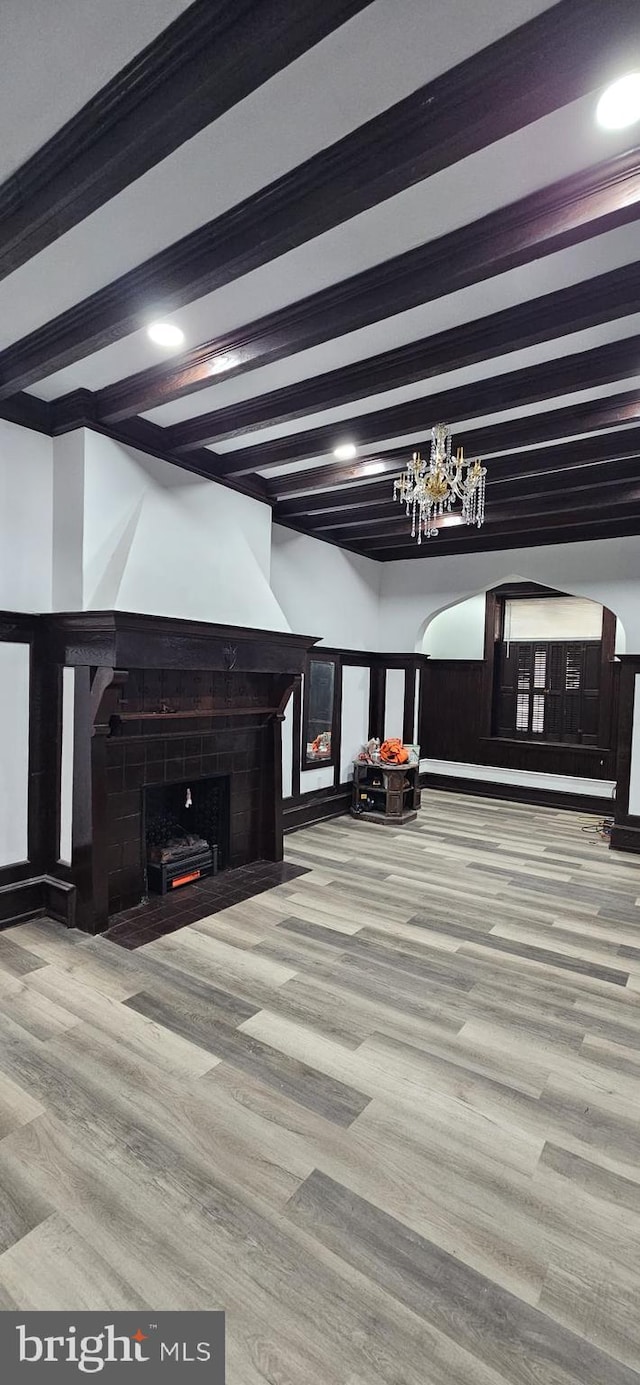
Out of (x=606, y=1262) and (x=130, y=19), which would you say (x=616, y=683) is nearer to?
(x=606, y=1262)

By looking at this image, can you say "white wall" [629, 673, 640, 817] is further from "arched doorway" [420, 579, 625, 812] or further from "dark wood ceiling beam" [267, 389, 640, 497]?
"dark wood ceiling beam" [267, 389, 640, 497]

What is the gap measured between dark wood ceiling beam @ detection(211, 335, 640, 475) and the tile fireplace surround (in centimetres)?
126

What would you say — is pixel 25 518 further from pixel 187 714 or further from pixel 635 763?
pixel 635 763

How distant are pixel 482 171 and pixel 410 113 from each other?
33 centimetres

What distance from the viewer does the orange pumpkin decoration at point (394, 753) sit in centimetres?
666

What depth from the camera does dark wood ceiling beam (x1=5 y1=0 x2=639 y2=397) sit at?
131 centimetres

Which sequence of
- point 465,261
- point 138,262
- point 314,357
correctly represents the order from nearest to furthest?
1. point 465,261
2. point 138,262
3. point 314,357

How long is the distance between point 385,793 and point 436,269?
5.24 m

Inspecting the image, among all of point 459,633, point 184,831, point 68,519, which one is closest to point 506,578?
point 459,633

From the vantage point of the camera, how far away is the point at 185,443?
3.82 metres

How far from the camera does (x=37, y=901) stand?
12.2 ft

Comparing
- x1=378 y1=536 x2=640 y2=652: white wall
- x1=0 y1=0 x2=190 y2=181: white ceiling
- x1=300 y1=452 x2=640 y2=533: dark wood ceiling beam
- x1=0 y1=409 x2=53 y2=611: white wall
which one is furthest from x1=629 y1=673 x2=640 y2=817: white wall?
x1=0 y1=0 x2=190 y2=181: white ceiling

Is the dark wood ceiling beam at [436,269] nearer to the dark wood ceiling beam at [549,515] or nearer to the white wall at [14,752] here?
the white wall at [14,752]

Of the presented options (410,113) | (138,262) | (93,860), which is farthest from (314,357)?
(93,860)
